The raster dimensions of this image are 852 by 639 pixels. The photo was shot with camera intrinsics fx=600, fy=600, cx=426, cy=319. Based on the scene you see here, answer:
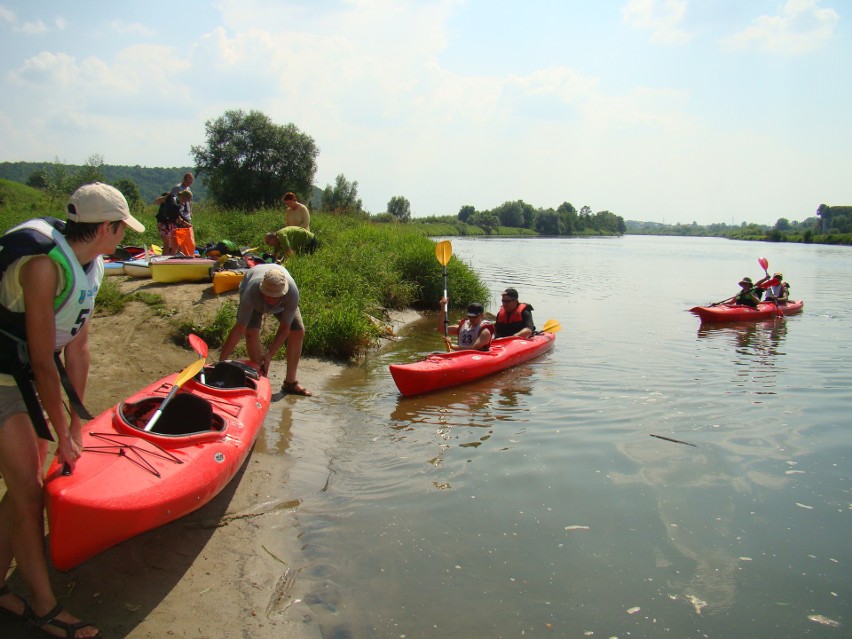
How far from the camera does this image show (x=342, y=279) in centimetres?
933

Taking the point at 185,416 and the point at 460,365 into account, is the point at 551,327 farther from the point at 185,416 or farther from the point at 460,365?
the point at 185,416

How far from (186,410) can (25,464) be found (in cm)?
137

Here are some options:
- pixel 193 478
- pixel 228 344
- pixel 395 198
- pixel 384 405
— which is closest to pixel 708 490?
pixel 384 405

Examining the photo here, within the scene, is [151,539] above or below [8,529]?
below

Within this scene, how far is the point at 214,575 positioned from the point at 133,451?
2.39ft

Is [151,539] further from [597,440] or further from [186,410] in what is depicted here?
[597,440]

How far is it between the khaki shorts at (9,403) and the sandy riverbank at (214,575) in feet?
2.84

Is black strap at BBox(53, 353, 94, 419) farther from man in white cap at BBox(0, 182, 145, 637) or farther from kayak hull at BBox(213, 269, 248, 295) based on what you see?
kayak hull at BBox(213, 269, 248, 295)

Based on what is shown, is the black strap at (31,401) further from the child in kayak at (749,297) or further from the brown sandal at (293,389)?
the child in kayak at (749,297)

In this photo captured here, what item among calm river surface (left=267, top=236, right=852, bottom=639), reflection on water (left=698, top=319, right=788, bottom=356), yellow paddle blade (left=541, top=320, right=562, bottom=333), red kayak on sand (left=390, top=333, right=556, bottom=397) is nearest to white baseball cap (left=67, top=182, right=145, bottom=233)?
calm river surface (left=267, top=236, right=852, bottom=639)

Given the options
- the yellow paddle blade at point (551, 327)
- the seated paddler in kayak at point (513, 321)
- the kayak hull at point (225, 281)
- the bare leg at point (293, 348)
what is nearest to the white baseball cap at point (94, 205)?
the bare leg at point (293, 348)

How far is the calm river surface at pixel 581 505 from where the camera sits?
299 cm

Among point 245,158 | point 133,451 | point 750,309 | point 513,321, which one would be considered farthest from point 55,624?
point 245,158

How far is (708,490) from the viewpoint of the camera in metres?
4.38
